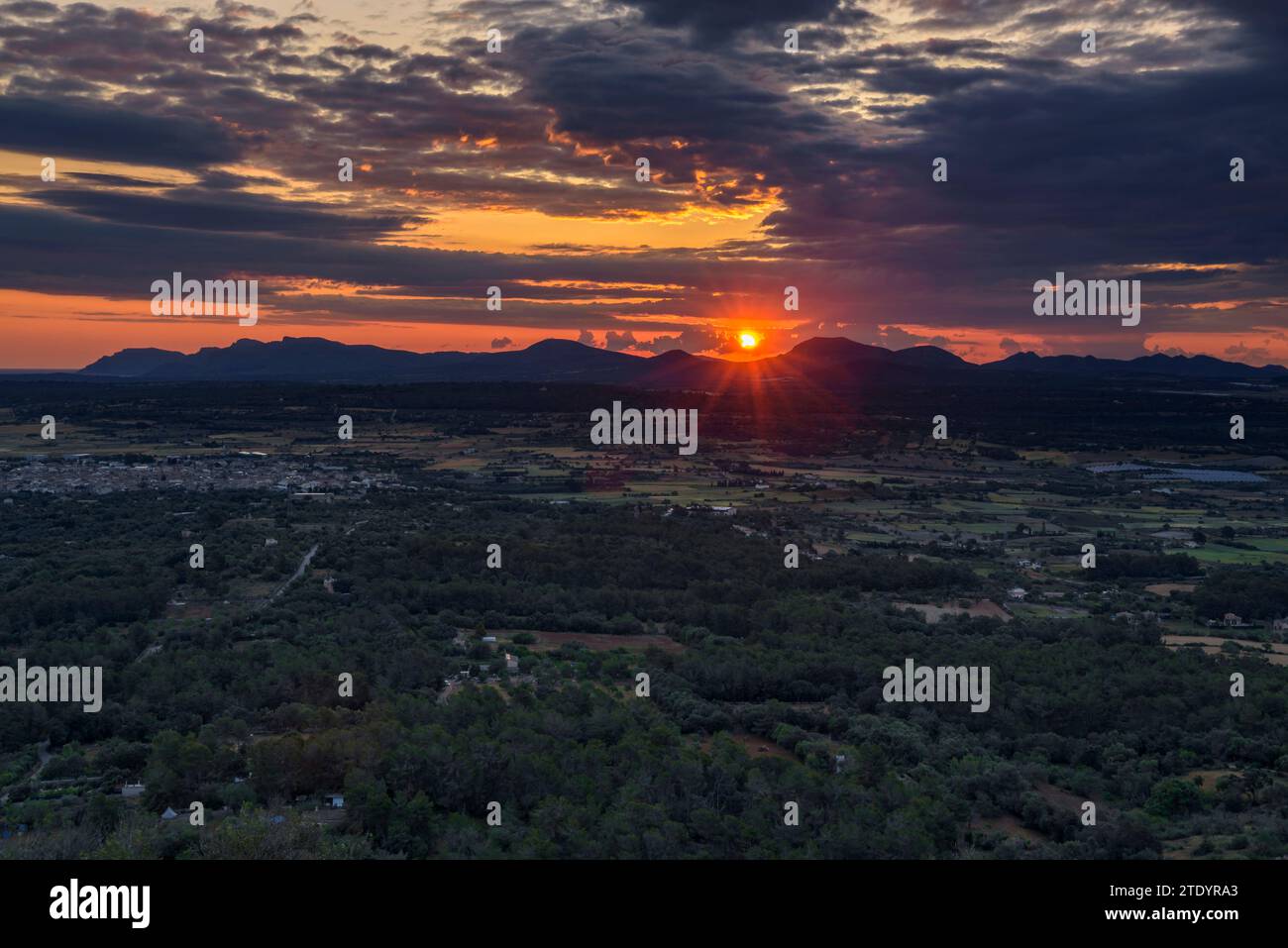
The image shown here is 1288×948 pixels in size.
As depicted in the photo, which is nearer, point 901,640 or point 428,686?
point 428,686

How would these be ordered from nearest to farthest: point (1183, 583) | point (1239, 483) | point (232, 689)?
point (232, 689), point (1183, 583), point (1239, 483)

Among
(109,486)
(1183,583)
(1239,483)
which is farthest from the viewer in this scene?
(1239,483)

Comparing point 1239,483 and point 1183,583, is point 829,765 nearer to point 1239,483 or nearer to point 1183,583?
point 1183,583

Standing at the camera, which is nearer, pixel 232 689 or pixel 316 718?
pixel 316 718

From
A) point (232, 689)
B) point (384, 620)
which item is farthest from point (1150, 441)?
point (232, 689)

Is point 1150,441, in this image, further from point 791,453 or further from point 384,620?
point 384,620

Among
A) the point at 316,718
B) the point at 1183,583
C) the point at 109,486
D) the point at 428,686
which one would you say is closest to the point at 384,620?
the point at 428,686
